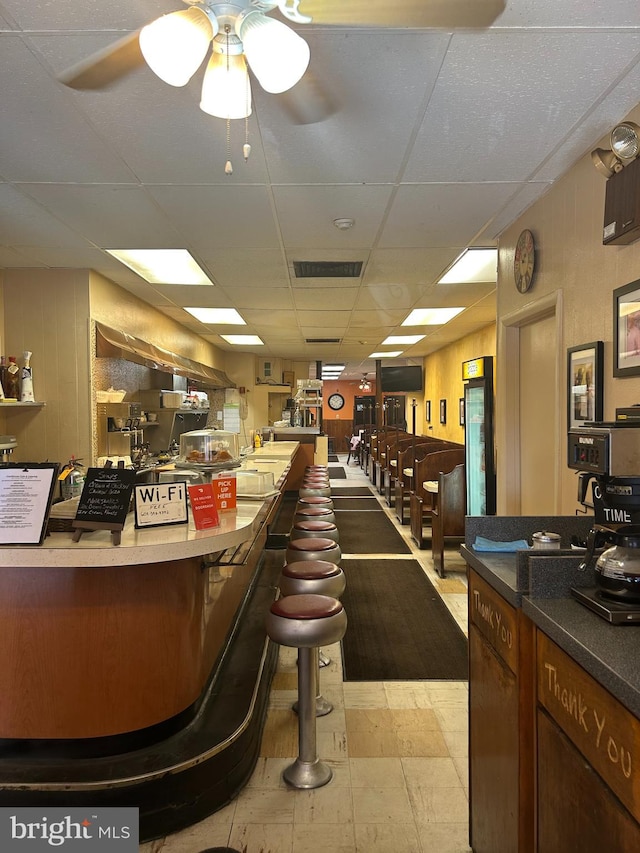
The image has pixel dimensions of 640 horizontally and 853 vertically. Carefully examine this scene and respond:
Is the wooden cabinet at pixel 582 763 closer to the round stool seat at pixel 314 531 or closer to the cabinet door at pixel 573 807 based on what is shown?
the cabinet door at pixel 573 807

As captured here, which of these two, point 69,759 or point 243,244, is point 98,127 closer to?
point 243,244

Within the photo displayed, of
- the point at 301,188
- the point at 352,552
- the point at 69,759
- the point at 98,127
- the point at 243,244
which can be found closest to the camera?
the point at 69,759

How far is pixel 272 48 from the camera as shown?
1.37 meters

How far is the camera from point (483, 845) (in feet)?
5.65

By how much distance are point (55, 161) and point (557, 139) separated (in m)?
2.47

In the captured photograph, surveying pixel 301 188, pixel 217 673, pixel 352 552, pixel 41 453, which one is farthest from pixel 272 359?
pixel 217 673

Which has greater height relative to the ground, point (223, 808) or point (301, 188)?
point (301, 188)

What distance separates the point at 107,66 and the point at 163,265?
9.47 feet

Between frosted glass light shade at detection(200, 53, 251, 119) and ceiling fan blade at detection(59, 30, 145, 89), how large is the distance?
0.80ft

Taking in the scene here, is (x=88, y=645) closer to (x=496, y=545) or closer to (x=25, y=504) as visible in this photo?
(x=25, y=504)

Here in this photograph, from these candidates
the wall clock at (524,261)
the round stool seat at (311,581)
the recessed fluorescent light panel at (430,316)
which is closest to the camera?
the round stool seat at (311,581)

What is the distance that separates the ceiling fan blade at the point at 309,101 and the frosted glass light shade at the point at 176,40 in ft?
2.31

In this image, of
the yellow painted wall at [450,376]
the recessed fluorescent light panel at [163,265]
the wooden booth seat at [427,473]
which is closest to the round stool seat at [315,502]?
the wooden booth seat at [427,473]

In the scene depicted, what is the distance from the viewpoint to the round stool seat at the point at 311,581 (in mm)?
2604
